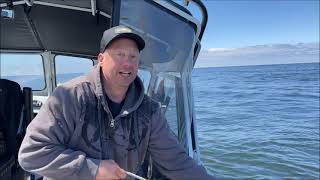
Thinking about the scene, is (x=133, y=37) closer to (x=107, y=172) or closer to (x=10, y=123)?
(x=107, y=172)

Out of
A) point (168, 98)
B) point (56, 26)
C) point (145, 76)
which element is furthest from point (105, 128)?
point (56, 26)

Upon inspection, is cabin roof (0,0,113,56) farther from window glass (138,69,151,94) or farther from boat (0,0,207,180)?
window glass (138,69,151,94)

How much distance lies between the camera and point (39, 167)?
2.29 meters

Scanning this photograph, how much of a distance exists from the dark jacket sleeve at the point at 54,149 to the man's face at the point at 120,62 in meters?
0.28

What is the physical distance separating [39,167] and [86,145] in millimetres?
292

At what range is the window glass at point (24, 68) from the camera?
28.6ft

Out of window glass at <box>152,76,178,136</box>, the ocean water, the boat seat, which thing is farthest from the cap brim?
the ocean water

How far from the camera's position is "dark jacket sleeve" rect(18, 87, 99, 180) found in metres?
2.27

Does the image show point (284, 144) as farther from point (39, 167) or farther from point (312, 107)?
point (39, 167)

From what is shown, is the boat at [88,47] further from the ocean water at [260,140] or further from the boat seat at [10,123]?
the ocean water at [260,140]

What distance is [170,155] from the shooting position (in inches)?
109

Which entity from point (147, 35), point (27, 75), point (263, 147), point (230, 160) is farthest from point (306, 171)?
point (147, 35)

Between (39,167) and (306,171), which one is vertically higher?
(39,167)

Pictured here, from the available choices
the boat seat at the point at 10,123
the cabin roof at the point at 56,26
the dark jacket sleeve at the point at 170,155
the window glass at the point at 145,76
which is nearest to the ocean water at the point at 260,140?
the cabin roof at the point at 56,26
